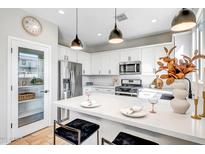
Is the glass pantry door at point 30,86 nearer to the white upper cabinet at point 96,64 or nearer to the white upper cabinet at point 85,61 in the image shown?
the white upper cabinet at point 85,61

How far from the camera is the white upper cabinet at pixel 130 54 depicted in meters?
3.78

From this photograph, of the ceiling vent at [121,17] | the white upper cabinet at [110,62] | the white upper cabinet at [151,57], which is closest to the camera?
the ceiling vent at [121,17]

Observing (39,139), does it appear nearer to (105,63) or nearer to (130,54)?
(105,63)

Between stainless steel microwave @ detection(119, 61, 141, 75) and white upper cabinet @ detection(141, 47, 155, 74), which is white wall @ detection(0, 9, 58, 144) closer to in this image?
stainless steel microwave @ detection(119, 61, 141, 75)

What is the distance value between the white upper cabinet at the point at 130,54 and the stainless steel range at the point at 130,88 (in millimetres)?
800

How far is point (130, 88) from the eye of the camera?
363cm

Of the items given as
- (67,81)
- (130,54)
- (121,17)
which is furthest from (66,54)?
(130,54)

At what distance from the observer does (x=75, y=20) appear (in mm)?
2727

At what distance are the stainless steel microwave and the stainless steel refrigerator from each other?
157cm

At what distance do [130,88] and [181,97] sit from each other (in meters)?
2.47

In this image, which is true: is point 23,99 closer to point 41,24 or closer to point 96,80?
Answer: point 41,24

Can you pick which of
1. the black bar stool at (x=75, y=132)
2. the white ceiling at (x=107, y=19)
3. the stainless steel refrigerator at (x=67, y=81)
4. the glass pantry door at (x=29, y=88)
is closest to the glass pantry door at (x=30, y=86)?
the glass pantry door at (x=29, y=88)
